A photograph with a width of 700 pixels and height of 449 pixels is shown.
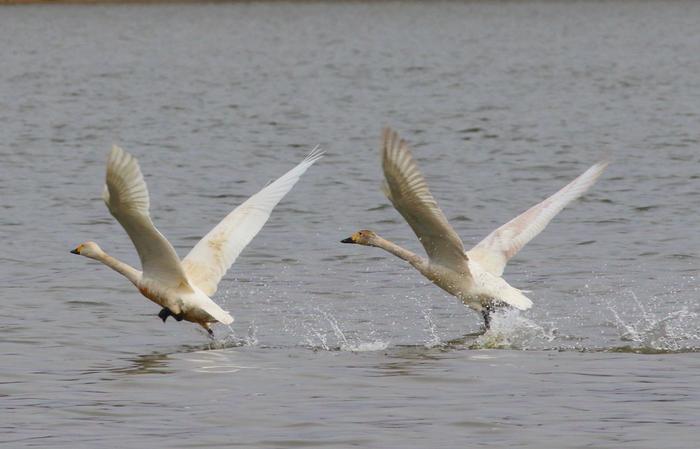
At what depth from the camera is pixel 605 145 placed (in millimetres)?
32094

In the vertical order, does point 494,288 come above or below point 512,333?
above

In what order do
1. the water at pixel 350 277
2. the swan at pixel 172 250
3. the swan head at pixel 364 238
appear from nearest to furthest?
the water at pixel 350 277 < the swan at pixel 172 250 < the swan head at pixel 364 238

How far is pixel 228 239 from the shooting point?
48.5ft

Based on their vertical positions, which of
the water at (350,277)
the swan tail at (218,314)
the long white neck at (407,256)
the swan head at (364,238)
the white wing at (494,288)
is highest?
the swan head at (364,238)

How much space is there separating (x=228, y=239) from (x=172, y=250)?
122 cm

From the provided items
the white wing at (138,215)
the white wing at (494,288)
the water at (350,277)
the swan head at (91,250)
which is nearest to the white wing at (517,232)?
the white wing at (494,288)

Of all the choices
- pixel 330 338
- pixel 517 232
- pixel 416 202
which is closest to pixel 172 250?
pixel 330 338

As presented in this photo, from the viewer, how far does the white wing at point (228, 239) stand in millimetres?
14586

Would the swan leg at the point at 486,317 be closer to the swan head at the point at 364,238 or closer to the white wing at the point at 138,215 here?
the swan head at the point at 364,238

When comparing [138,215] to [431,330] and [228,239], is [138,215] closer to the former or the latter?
[228,239]

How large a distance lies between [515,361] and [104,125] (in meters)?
24.4

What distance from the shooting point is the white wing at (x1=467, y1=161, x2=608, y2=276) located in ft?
49.9

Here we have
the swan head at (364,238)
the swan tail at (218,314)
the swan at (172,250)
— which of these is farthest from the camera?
the swan head at (364,238)

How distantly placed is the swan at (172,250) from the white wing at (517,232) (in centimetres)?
176
